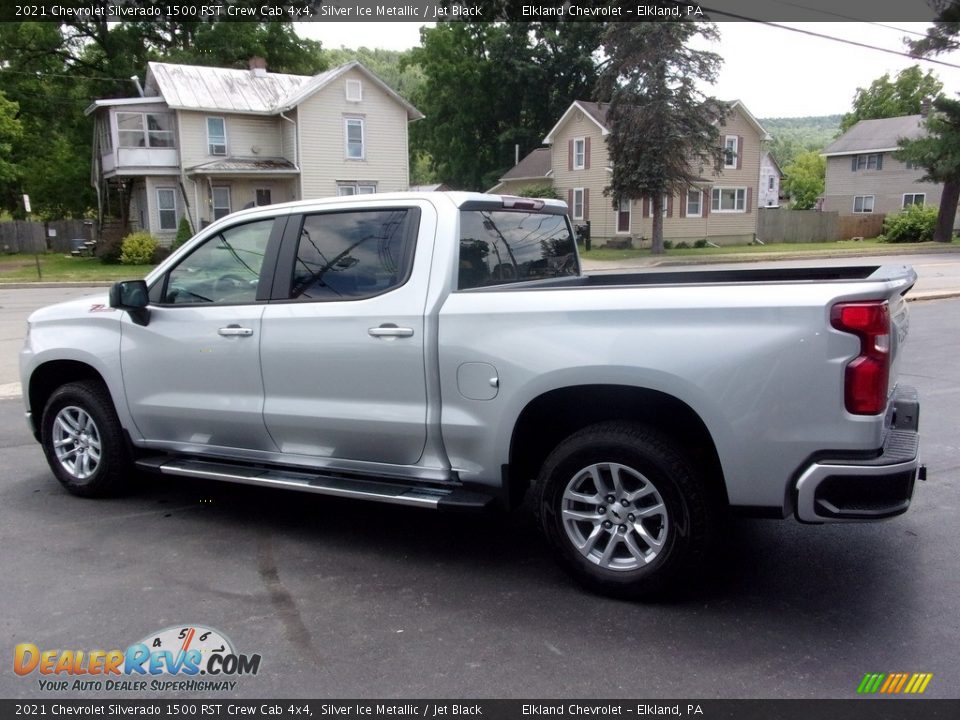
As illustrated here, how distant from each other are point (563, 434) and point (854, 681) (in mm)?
1731

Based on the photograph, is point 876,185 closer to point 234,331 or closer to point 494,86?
point 494,86

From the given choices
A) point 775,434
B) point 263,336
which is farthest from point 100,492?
point 775,434

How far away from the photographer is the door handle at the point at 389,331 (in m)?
4.15

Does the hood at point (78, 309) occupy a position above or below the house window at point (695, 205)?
below

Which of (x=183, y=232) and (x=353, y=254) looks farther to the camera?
(x=183, y=232)

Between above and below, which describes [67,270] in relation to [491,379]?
below

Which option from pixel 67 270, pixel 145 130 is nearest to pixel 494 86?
pixel 145 130

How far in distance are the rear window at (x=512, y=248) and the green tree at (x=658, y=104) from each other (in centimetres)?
2867

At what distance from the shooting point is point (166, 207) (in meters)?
35.3

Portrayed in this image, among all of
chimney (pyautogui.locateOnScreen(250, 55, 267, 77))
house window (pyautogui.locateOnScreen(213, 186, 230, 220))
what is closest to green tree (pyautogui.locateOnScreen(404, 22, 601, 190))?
chimney (pyautogui.locateOnScreen(250, 55, 267, 77))

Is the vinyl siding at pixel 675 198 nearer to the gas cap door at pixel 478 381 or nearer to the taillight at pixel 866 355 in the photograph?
the gas cap door at pixel 478 381

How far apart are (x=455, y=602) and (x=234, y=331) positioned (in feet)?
6.69

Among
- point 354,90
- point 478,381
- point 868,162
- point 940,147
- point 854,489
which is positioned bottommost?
point 854,489
